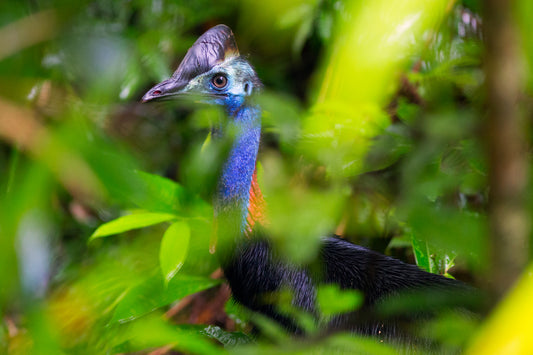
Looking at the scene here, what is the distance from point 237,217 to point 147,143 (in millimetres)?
1138

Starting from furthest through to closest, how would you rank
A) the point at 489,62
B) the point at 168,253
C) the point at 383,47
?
the point at 168,253
the point at 383,47
the point at 489,62

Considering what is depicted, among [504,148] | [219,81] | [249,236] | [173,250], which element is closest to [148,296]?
[173,250]

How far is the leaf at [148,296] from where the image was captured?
3.41 ft

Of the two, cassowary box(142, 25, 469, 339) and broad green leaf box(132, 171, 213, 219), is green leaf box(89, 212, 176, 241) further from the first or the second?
cassowary box(142, 25, 469, 339)

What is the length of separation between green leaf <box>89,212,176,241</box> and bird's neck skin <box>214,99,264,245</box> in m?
0.14

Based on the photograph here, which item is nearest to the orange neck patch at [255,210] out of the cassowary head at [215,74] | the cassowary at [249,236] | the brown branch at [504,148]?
the cassowary at [249,236]

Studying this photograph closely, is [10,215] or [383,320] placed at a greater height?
[10,215]

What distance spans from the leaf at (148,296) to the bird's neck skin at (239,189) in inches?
7.3

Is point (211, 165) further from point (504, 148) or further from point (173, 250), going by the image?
point (504, 148)

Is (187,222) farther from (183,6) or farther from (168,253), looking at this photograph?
(183,6)

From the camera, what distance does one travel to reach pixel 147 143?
2193mm

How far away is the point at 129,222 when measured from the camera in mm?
1094

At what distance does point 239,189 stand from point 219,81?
0.93 ft

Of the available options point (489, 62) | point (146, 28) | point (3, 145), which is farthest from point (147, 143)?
point (489, 62)
